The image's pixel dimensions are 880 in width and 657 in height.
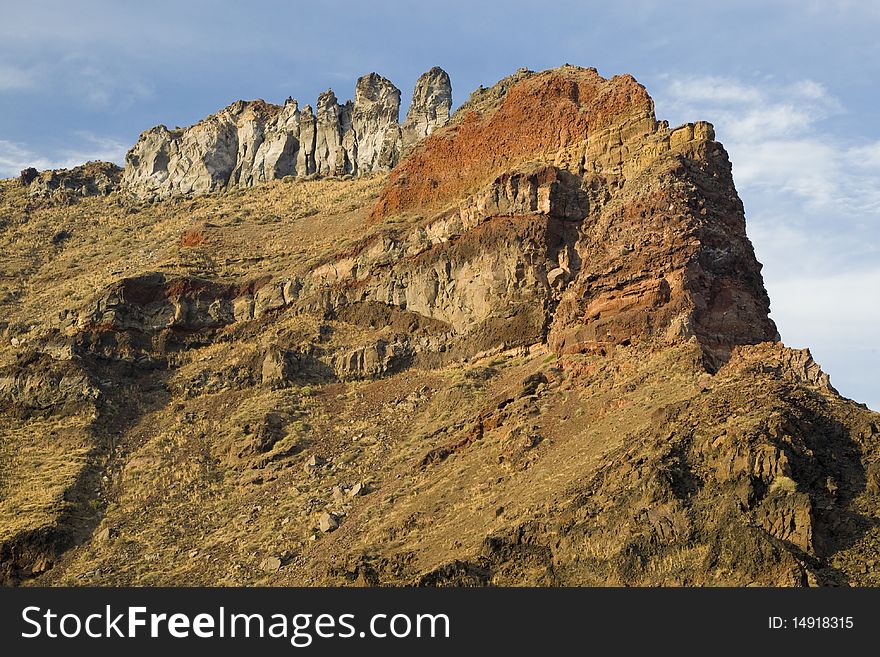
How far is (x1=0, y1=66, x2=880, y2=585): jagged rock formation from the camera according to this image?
3975cm

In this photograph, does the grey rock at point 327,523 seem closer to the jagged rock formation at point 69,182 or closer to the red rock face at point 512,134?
the red rock face at point 512,134

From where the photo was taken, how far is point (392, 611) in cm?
3284

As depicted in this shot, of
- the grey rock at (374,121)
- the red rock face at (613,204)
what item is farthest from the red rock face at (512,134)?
the grey rock at (374,121)

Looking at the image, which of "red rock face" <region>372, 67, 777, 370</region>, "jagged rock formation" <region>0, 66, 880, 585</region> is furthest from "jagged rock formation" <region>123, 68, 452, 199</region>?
"red rock face" <region>372, 67, 777, 370</region>

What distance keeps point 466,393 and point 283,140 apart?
241 ft

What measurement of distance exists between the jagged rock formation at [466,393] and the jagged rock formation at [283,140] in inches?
1428

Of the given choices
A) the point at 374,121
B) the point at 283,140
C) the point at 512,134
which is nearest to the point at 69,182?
the point at 283,140

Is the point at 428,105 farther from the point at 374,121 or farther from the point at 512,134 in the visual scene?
the point at 512,134

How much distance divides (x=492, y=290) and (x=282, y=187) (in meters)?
55.8

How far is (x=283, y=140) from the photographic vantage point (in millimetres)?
127375

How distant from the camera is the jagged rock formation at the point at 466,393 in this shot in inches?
1565

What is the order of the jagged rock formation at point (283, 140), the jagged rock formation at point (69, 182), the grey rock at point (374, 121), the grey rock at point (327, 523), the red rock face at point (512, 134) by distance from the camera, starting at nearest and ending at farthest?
1. the grey rock at point (327, 523)
2. the red rock face at point (512, 134)
3. the grey rock at point (374, 121)
4. the jagged rock formation at point (283, 140)
5. the jagged rock formation at point (69, 182)

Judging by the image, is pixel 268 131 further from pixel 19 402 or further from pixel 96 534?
pixel 96 534

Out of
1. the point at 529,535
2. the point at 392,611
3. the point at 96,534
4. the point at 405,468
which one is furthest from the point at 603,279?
the point at 392,611
